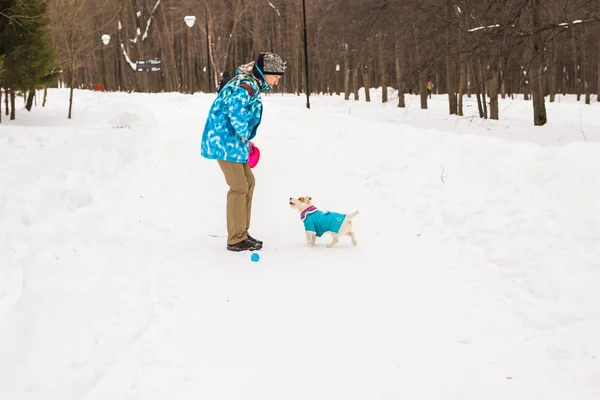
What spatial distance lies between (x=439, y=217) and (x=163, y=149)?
29.0 feet

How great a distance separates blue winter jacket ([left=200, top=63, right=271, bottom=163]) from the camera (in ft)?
19.3

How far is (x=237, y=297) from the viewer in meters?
4.77

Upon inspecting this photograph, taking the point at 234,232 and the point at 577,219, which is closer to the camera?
the point at 577,219

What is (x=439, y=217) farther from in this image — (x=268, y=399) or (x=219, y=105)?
(x=268, y=399)

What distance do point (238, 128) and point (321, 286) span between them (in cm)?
203

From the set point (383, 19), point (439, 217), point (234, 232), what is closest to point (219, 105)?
point (234, 232)

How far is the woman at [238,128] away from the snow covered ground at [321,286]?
1.29 ft

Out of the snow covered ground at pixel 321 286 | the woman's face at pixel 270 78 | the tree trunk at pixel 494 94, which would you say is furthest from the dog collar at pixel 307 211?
the tree trunk at pixel 494 94

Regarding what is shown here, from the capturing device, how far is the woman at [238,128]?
19.4ft

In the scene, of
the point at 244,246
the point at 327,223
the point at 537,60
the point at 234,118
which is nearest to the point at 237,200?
the point at 244,246

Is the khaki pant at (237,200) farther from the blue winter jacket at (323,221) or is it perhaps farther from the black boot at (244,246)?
the blue winter jacket at (323,221)

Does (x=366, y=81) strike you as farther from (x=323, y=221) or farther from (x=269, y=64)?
(x=323, y=221)

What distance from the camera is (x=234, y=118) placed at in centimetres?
588

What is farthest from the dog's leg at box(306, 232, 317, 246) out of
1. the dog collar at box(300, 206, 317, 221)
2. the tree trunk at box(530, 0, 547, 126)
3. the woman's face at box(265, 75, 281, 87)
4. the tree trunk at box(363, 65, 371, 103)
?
the tree trunk at box(363, 65, 371, 103)
